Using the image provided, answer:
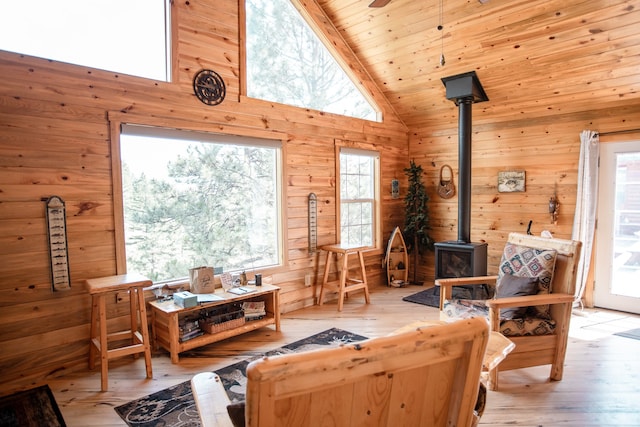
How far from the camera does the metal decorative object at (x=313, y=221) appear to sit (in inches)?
177

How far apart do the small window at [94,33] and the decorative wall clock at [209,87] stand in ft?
0.87

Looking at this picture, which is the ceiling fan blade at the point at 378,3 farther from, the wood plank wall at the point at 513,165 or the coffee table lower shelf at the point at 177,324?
the wood plank wall at the point at 513,165

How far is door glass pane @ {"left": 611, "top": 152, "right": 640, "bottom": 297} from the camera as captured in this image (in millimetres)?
4078

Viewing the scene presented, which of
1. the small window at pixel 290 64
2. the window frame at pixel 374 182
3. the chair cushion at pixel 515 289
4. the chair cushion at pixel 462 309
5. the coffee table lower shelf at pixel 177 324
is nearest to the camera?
the chair cushion at pixel 515 289

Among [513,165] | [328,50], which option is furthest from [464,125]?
[328,50]

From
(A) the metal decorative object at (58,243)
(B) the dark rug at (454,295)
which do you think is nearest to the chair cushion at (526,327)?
(B) the dark rug at (454,295)

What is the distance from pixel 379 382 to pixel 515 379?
7.84 ft

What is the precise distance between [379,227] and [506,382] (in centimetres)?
296

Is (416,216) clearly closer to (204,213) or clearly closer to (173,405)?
(204,213)

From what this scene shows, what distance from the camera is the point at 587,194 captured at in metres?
4.24

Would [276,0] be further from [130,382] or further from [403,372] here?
[403,372]

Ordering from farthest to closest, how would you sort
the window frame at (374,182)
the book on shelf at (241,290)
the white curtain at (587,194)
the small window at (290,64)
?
the window frame at (374,182) → the white curtain at (587,194) → the small window at (290,64) → the book on shelf at (241,290)

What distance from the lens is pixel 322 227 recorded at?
15.3 feet

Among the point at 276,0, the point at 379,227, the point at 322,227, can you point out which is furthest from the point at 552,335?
the point at 276,0
